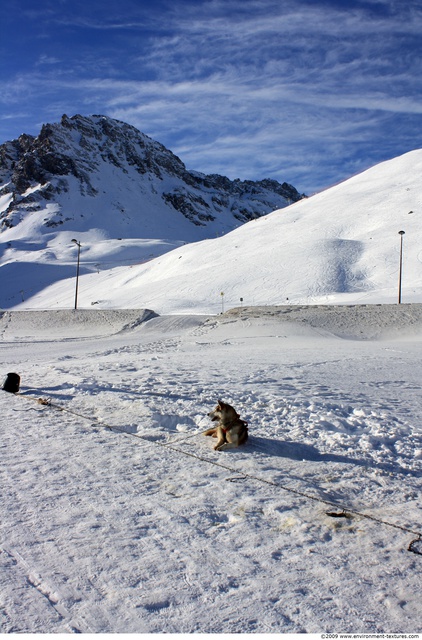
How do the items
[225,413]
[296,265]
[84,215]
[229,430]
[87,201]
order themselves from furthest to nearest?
[87,201] → [84,215] → [296,265] → [225,413] → [229,430]

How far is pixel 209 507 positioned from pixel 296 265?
51.2 meters

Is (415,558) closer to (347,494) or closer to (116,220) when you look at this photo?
(347,494)

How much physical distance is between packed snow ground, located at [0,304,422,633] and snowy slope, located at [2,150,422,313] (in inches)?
1324

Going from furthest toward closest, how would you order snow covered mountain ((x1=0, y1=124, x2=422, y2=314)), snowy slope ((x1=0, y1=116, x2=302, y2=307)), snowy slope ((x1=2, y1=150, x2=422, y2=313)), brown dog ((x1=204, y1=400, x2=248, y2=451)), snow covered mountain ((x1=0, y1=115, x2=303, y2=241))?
snow covered mountain ((x1=0, y1=115, x2=303, y2=241))
snowy slope ((x1=0, y1=116, x2=302, y2=307))
snow covered mountain ((x1=0, y1=124, x2=422, y2=314))
snowy slope ((x1=2, y1=150, x2=422, y2=313))
brown dog ((x1=204, y1=400, x2=248, y2=451))

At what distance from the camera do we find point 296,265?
54781mm

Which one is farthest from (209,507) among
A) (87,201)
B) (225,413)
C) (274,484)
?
(87,201)

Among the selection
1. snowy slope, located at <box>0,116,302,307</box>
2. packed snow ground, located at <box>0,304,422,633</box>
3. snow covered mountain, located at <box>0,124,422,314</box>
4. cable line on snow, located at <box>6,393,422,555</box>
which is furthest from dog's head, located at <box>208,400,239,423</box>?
snowy slope, located at <box>0,116,302,307</box>

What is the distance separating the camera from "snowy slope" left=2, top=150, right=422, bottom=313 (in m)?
48.3

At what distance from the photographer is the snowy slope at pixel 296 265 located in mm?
48281

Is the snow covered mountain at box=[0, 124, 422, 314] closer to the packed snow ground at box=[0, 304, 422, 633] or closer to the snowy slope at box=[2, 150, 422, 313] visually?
the snowy slope at box=[2, 150, 422, 313]

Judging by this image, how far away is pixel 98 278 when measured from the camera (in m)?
75.5

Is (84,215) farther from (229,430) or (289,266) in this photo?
(229,430)

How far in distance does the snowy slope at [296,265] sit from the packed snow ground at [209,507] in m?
33.6

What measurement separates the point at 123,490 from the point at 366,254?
179ft
